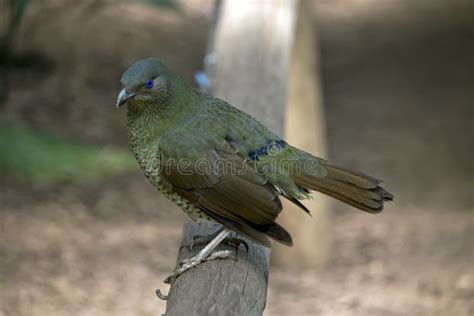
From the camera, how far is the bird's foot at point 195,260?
10.2 ft

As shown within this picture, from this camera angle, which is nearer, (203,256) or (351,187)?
(203,256)

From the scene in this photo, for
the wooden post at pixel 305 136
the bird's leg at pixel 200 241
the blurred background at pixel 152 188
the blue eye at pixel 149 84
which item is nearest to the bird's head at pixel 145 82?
the blue eye at pixel 149 84

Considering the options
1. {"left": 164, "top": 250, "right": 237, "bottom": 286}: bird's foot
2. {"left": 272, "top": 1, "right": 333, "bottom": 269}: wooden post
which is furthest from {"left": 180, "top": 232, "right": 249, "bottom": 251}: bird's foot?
{"left": 272, "top": 1, "right": 333, "bottom": 269}: wooden post

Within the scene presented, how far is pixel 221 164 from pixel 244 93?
2.67ft

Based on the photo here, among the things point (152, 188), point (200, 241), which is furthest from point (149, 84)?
point (152, 188)

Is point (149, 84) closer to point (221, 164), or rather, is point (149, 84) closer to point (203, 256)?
point (221, 164)

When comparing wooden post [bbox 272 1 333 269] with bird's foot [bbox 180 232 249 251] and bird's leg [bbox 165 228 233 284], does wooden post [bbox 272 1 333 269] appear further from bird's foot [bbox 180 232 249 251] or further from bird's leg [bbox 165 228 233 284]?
bird's leg [bbox 165 228 233 284]

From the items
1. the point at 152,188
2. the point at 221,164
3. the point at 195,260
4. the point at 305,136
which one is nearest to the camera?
the point at 195,260

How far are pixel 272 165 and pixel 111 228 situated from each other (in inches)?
164

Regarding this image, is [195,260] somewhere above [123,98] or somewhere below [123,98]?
below

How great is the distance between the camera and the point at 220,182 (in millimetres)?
3322

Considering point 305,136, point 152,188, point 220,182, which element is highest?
point 152,188

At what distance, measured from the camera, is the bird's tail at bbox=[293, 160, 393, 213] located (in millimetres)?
3305

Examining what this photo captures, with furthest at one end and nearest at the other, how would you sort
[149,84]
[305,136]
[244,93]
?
[305,136], [244,93], [149,84]
